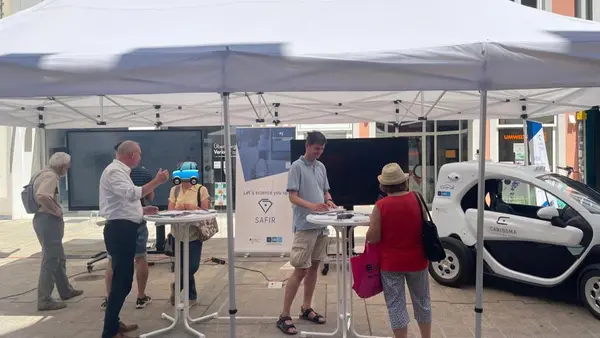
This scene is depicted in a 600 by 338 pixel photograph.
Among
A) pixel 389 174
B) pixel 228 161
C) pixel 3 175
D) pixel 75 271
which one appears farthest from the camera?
pixel 3 175

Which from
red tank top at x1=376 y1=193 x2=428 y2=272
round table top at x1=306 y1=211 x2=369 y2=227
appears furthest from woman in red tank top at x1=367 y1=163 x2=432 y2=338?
round table top at x1=306 y1=211 x2=369 y2=227

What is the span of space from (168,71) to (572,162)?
11623mm

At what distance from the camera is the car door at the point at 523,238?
496cm

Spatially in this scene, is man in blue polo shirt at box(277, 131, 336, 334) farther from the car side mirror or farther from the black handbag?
the car side mirror

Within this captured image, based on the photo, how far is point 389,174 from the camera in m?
3.35

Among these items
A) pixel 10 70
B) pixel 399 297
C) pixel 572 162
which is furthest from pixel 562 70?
pixel 572 162

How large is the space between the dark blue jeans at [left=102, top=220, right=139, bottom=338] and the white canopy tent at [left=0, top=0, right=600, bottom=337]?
3.43 feet

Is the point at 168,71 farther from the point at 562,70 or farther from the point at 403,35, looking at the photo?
the point at 562,70

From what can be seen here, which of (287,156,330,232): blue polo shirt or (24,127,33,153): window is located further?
(24,127,33,153): window

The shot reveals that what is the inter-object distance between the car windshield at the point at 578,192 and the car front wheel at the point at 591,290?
0.65 meters

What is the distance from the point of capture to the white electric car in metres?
4.81

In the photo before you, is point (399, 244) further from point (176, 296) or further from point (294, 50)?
point (176, 296)

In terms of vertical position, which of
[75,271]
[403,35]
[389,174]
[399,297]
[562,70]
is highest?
[403,35]

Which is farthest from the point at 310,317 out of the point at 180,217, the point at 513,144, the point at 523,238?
the point at 513,144
